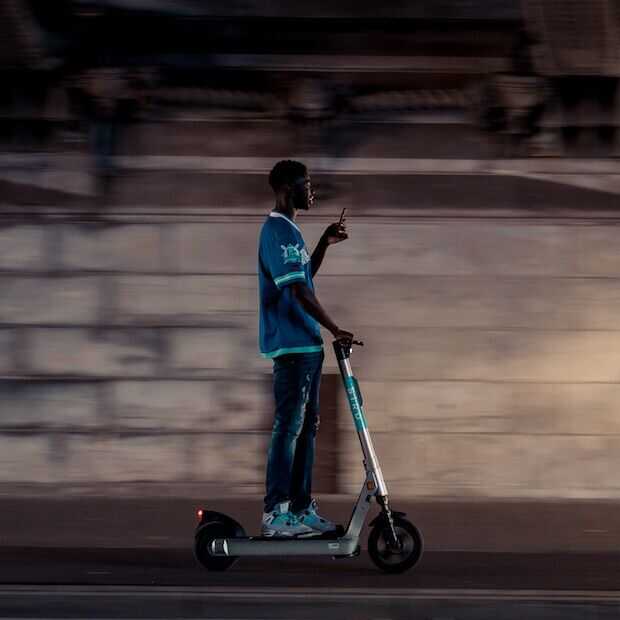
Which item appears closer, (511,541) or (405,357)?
(511,541)

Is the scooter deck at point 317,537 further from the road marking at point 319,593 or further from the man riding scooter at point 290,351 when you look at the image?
the road marking at point 319,593

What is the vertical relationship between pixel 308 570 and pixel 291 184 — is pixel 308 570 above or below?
below

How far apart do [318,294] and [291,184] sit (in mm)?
2314

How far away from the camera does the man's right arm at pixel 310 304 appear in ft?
20.6

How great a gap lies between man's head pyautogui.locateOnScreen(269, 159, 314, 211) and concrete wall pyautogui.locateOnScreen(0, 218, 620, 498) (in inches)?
87.1

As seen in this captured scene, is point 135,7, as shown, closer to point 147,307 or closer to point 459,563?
point 147,307

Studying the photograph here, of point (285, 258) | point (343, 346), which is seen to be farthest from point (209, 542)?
point (285, 258)

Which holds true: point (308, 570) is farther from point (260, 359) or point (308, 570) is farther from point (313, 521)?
point (260, 359)

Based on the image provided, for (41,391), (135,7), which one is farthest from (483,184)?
(41,391)

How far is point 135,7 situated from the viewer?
8727 millimetres

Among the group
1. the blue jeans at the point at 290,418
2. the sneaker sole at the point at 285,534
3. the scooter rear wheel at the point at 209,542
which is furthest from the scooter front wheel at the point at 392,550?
the scooter rear wheel at the point at 209,542

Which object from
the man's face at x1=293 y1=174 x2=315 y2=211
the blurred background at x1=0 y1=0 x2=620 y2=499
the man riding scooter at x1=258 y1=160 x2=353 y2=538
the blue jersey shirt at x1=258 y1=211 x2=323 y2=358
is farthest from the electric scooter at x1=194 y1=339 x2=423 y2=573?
the blurred background at x1=0 y1=0 x2=620 y2=499

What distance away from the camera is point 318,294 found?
881 centimetres

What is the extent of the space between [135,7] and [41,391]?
2276 millimetres
